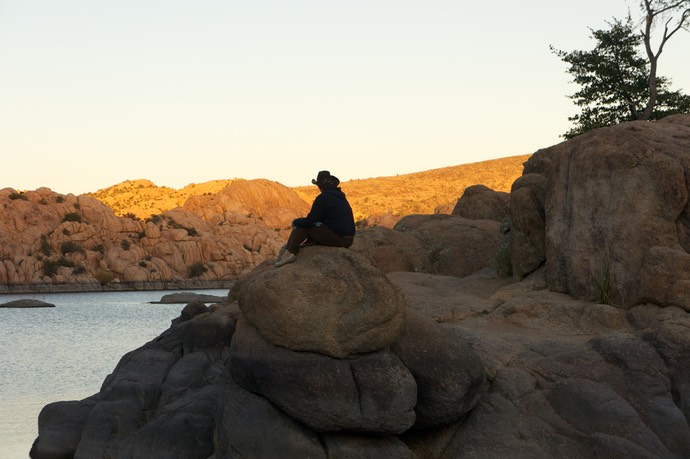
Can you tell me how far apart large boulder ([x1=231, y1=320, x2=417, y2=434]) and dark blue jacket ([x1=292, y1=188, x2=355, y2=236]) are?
2.83 meters

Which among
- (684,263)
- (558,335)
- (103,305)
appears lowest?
(103,305)

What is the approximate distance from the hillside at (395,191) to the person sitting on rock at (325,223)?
106m

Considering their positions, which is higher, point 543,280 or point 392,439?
point 543,280

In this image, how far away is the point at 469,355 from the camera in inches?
645

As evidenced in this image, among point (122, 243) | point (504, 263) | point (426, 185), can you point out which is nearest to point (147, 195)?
point (426, 185)

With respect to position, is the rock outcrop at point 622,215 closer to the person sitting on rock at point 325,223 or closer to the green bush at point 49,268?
the person sitting on rock at point 325,223

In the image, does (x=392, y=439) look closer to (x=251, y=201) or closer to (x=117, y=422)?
(x=117, y=422)

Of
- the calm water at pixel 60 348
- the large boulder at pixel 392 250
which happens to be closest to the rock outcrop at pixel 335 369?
the calm water at pixel 60 348

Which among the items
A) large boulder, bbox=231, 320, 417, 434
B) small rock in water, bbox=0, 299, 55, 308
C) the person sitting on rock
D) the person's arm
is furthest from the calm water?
the person's arm

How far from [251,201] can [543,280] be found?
130672 millimetres

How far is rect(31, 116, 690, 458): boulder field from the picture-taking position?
1525cm

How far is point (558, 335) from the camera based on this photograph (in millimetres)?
19062

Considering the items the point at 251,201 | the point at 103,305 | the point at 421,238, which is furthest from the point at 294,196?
the point at 421,238

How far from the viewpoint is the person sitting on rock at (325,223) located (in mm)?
16953
